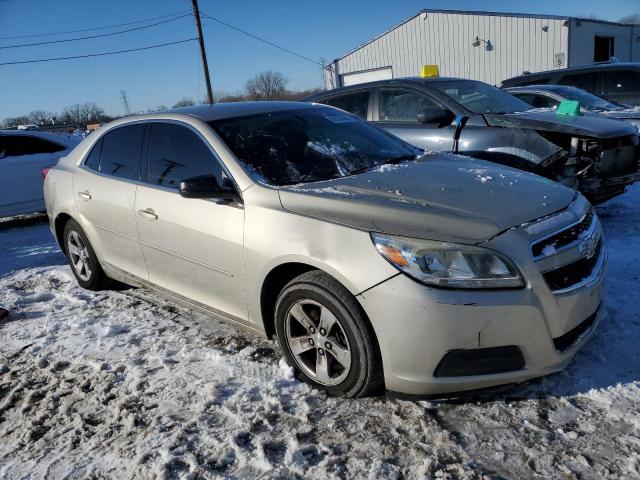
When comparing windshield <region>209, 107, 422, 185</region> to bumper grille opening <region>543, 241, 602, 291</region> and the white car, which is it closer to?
bumper grille opening <region>543, 241, 602, 291</region>

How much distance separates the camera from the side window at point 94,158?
441 cm

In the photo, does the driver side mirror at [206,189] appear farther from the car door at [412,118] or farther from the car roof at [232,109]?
the car door at [412,118]

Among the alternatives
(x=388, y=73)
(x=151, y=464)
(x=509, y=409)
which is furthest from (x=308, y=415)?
(x=388, y=73)

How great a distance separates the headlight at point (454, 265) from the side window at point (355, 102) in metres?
4.46

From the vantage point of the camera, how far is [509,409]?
2.61 metres

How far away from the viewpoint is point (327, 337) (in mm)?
2754

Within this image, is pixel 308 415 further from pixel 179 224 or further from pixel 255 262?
pixel 179 224

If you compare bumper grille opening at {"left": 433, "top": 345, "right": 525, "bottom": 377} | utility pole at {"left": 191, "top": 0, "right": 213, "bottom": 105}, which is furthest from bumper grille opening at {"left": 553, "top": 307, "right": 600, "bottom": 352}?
utility pole at {"left": 191, "top": 0, "right": 213, "bottom": 105}

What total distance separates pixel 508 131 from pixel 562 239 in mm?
3017

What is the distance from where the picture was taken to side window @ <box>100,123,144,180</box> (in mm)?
3971

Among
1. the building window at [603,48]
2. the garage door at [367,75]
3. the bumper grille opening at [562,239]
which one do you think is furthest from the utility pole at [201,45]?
the bumper grille opening at [562,239]

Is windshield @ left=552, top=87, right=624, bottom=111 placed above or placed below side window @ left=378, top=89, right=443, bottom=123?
below

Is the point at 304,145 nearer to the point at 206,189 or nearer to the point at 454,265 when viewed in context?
the point at 206,189

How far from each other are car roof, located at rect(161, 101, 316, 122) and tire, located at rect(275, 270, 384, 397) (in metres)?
1.47
